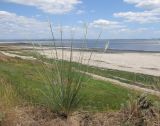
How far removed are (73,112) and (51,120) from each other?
1.35 feet

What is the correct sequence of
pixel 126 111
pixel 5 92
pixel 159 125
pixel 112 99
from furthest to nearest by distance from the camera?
1. pixel 112 99
2. pixel 5 92
3. pixel 126 111
4. pixel 159 125

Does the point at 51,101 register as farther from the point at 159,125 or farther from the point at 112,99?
the point at 112,99

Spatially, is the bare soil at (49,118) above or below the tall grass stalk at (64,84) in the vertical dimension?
below

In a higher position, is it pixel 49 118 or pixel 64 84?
pixel 64 84

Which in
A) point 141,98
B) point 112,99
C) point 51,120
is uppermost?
point 141,98

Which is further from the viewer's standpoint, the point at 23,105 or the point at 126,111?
the point at 23,105

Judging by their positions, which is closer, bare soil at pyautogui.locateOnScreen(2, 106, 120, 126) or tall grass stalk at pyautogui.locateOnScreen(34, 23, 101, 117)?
bare soil at pyautogui.locateOnScreen(2, 106, 120, 126)

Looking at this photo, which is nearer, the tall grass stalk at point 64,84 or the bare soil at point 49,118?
the bare soil at point 49,118

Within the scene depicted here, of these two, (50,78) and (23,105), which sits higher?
(50,78)

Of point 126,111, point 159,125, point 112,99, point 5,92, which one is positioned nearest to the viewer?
point 159,125

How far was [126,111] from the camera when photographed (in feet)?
20.8

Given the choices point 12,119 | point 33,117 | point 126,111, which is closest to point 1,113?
point 12,119

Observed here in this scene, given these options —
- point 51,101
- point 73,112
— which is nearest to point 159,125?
point 73,112

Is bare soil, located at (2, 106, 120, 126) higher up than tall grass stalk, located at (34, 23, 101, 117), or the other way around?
tall grass stalk, located at (34, 23, 101, 117)
